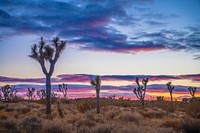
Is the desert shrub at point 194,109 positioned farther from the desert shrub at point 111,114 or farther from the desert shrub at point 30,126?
the desert shrub at point 30,126

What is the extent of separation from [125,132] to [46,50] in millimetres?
13921

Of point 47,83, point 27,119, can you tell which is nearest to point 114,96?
point 47,83

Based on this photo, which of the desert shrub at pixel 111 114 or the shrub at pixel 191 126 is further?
the desert shrub at pixel 111 114

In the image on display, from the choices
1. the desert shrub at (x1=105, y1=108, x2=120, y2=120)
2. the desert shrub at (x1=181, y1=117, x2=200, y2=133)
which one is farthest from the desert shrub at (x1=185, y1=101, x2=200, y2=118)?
the desert shrub at (x1=181, y1=117, x2=200, y2=133)

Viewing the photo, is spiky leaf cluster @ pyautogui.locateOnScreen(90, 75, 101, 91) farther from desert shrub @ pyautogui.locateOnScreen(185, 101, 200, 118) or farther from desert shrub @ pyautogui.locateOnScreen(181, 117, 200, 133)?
desert shrub @ pyautogui.locateOnScreen(181, 117, 200, 133)

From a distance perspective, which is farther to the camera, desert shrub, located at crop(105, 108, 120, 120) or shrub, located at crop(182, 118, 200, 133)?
desert shrub, located at crop(105, 108, 120, 120)

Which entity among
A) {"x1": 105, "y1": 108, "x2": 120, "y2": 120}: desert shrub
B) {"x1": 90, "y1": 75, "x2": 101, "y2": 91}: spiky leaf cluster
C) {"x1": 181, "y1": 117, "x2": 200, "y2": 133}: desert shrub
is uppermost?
{"x1": 90, "y1": 75, "x2": 101, "y2": 91}: spiky leaf cluster

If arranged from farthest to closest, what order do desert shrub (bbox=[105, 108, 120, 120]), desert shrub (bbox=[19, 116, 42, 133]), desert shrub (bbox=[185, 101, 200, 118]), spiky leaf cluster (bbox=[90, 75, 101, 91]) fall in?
spiky leaf cluster (bbox=[90, 75, 101, 91])
desert shrub (bbox=[105, 108, 120, 120])
desert shrub (bbox=[185, 101, 200, 118])
desert shrub (bbox=[19, 116, 42, 133])

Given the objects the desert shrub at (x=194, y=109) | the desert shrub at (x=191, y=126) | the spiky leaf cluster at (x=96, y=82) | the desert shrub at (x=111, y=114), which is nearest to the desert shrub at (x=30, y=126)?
the desert shrub at (x=191, y=126)

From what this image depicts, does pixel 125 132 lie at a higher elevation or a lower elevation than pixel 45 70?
lower

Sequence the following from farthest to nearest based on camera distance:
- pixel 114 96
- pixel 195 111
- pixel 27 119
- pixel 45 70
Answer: pixel 114 96 < pixel 45 70 < pixel 195 111 < pixel 27 119

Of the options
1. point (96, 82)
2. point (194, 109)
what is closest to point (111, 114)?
point (194, 109)

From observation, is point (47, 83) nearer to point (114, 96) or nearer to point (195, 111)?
point (195, 111)

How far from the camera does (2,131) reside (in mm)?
11719
